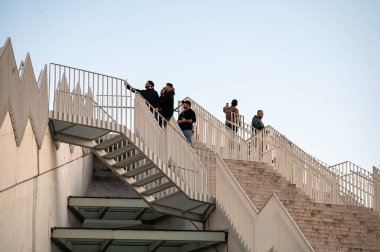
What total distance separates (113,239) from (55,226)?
1.70m

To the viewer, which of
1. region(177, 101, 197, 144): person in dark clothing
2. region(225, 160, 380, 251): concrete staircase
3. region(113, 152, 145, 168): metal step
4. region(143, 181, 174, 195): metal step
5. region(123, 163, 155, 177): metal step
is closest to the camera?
region(225, 160, 380, 251): concrete staircase

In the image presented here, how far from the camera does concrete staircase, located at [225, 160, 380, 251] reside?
29438mm

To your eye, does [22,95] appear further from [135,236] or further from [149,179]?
[135,236]

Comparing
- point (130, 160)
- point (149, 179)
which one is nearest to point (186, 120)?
point (149, 179)

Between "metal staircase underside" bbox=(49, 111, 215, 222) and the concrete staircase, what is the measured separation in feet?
5.46

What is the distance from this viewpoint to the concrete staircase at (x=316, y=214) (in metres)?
29.4

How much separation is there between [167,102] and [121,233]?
14.1ft

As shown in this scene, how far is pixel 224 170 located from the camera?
104 feet

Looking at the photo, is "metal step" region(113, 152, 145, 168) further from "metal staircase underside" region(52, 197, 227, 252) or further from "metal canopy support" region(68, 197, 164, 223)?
"metal canopy support" region(68, 197, 164, 223)

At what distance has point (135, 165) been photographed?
3319 cm

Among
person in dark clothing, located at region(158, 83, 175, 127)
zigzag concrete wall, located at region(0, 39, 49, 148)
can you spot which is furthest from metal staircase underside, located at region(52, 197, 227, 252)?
zigzag concrete wall, located at region(0, 39, 49, 148)

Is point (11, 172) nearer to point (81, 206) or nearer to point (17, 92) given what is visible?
point (17, 92)

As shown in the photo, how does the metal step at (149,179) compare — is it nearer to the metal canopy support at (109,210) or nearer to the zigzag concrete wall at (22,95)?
the metal canopy support at (109,210)

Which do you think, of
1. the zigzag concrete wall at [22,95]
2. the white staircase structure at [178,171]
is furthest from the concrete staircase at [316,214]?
the zigzag concrete wall at [22,95]
